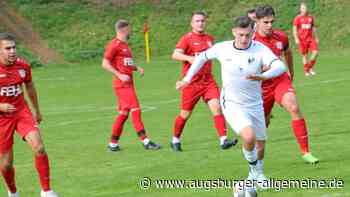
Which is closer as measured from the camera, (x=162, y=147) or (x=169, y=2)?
(x=162, y=147)

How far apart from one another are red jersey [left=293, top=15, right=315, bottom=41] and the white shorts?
19621 mm

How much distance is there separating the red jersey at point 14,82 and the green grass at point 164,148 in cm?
137

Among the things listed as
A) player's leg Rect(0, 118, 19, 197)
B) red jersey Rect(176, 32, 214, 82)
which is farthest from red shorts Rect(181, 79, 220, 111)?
player's leg Rect(0, 118, 19, 197)

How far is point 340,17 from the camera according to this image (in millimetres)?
43562

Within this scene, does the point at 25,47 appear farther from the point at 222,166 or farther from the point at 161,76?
the point at 222,166

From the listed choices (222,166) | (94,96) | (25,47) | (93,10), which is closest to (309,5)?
(93,10)

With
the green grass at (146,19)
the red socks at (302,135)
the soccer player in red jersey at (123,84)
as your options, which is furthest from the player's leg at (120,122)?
the green grass at (146,19)

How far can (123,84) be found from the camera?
15.7 m

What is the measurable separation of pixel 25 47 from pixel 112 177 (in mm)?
29178

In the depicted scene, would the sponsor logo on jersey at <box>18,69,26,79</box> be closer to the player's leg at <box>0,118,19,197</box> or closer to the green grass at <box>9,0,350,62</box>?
the player's leg at <box>0,118,19,197</box>

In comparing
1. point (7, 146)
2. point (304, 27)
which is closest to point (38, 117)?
point (7, 146)

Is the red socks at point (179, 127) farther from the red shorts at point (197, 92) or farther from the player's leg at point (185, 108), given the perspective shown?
the red shorts at point (197, 92)

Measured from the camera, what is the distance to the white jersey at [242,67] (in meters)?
10.9

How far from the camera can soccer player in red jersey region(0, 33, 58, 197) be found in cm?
1108
